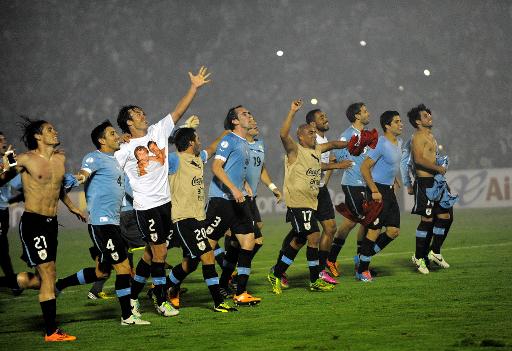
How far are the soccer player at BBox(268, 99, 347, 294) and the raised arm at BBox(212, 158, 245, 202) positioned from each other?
122 cm

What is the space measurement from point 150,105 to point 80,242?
22276 millimetres

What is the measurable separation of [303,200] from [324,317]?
8.58 ft

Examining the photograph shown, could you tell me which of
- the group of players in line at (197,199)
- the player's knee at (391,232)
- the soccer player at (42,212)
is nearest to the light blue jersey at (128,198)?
the group of players in line at (197,199)

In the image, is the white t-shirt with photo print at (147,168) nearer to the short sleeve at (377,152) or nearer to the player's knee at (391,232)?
the short sleeve at (377,152)

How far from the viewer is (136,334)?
28.4 feet

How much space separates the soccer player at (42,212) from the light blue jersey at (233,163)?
7.93 feet

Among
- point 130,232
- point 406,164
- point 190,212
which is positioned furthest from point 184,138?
point 406,164

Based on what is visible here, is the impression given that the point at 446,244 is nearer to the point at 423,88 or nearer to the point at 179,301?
the point at 179,301

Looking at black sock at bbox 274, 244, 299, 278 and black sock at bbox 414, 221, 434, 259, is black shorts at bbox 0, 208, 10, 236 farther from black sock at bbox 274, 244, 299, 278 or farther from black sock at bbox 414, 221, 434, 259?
black sock at bbox 414, 221, 434, 259

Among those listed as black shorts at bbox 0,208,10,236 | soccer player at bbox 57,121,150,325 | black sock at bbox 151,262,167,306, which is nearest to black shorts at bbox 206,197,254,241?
black sock at bbox 151,262,167,306

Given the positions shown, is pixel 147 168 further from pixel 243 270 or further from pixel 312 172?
pixel 312 172

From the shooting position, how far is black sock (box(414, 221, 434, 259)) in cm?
1300

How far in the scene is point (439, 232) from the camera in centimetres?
1352

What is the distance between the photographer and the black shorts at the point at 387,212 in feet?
40.7
